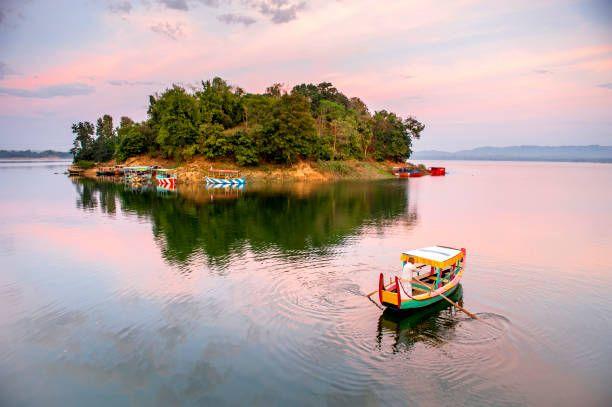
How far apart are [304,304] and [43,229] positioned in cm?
3403

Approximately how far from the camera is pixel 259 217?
156 ft

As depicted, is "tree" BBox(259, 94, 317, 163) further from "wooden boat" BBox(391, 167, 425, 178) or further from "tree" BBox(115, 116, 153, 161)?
"tree" BBox(115, 116, 153, 161)

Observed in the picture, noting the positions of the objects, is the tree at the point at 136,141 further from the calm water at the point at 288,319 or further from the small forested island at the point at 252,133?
the calm water at the point at 288,319

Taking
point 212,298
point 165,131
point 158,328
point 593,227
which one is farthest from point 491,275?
point 165,131

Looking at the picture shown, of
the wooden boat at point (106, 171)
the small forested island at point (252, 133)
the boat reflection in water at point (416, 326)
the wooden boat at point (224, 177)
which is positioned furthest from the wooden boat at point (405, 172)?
the boat reflection in water at point (416, 326)

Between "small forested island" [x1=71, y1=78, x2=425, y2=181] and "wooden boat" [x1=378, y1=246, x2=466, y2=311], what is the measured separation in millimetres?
73270

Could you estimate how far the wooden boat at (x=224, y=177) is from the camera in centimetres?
8653

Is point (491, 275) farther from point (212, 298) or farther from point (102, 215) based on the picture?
point (102, 215)

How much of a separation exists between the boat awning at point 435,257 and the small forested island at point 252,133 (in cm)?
7312

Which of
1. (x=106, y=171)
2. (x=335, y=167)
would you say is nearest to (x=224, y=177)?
(x=335, y=167)

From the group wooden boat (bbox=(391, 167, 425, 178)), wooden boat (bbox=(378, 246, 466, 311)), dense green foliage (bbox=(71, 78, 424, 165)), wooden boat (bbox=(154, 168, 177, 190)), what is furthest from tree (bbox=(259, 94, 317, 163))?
wooden boat (bbox=(378, 246, 466, 311))

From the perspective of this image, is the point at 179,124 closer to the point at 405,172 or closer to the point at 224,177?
the point at 224,177

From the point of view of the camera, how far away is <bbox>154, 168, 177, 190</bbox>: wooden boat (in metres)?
84.3

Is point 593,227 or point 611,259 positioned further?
point 593,227
